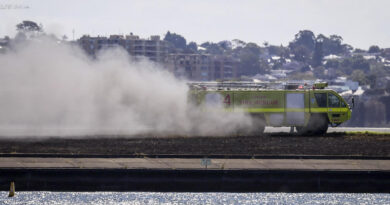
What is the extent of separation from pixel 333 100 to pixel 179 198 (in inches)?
750

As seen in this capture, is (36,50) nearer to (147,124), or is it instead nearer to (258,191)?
(147,124)

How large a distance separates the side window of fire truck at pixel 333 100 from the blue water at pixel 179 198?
52.8ft

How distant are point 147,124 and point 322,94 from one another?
39.2 ft

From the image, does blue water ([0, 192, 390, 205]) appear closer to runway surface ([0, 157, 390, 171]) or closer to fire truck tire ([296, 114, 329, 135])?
runway surface ([0, 157, 390, 171])

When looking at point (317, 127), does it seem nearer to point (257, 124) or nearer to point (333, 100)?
point (333, 100)

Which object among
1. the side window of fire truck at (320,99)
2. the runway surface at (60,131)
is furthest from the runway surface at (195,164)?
the side window of fire truck at (320,99)

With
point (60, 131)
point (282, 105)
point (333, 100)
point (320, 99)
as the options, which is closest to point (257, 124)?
point (282, 105)

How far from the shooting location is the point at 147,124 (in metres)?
56.7

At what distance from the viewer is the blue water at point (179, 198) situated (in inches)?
1416

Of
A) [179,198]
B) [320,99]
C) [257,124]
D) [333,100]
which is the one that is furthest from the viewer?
[333,100]

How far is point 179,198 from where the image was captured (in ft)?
122

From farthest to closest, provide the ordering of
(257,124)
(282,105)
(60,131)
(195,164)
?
(60,131)
(257,124)
(282,105)
(195,164)

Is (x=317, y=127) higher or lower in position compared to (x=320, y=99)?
lower

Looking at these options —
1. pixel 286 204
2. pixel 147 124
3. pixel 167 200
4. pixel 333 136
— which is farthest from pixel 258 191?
pixel 147 124
